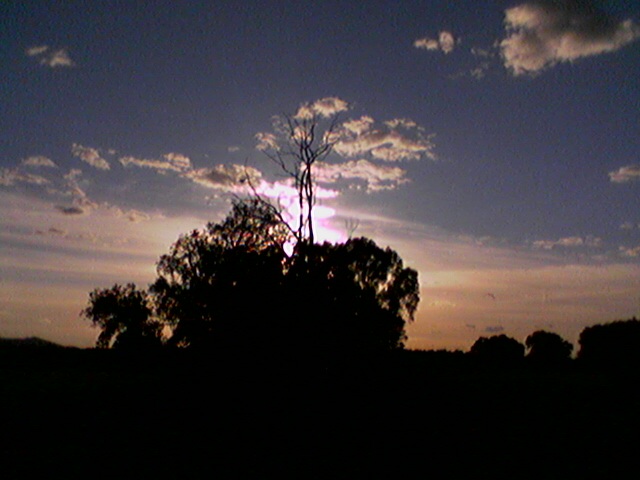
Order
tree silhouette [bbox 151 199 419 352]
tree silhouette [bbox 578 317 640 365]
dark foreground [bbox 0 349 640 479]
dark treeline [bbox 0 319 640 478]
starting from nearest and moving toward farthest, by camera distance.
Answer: dark foreground [bbox 0 349 640 479], dark treeline [bbox 0 319 640 478], tree silhouette [bbox 151 199 419 352], tree silhouette [bbox 578 317 640 365]

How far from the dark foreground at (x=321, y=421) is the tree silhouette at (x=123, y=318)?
28.3 metres

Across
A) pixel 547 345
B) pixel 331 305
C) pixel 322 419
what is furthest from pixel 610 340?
pixel 322 419

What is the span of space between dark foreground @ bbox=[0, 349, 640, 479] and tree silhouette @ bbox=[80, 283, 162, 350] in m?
28.3

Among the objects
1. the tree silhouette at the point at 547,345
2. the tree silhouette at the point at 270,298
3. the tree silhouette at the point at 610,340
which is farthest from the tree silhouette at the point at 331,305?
the tree silhouette at the point at 547,345

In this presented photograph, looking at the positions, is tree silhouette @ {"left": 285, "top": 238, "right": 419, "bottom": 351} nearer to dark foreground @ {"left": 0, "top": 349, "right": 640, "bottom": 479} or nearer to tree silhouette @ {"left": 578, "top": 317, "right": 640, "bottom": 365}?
dark foreground @ {"left": 0, "top": 349, "right": 640, "bottom": 479}

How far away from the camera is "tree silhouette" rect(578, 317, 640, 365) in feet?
165

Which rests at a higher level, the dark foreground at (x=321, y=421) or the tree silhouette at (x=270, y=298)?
the tree silhouette at (x=270, y=298)

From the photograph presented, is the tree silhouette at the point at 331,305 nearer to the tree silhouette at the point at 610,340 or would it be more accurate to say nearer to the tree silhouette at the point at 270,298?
the tree silhouette at the point at 270,298

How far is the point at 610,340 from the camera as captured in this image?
5888 centimetres

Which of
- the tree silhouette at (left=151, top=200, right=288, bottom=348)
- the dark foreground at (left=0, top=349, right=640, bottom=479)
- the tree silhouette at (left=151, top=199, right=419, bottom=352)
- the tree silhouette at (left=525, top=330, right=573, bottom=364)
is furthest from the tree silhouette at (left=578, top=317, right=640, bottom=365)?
the tree silhouette at (left=151, top=200, right=288, bottom=348)

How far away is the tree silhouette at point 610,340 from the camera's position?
5031 cm

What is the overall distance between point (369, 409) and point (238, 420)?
19.7 ft

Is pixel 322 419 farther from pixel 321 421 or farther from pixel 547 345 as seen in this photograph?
pixel 547 345

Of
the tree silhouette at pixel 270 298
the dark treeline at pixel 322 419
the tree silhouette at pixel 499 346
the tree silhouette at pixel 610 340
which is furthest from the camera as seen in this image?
the tree silhouette at pixel 499 346
